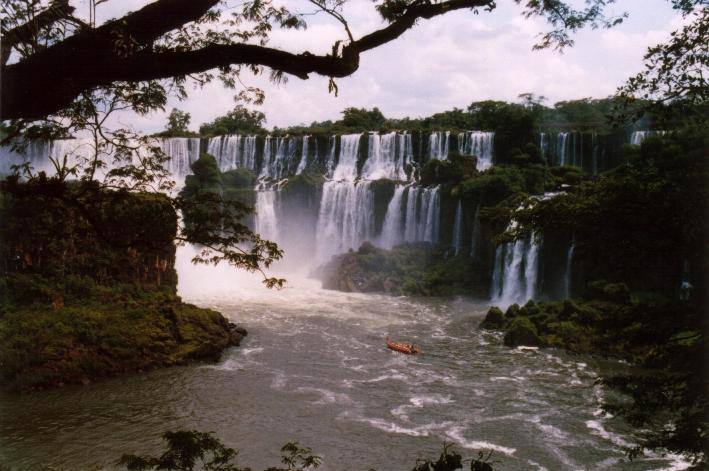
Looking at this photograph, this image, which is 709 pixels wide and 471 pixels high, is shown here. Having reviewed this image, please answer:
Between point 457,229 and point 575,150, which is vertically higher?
point 575,150

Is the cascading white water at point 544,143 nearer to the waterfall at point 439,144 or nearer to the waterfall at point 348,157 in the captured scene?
the waterfall at point 439,144

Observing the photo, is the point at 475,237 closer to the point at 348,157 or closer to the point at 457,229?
the point at 457,229

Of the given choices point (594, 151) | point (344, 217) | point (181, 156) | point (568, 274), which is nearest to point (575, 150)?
point (594, 151)

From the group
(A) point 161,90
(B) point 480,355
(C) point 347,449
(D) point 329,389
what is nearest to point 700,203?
(A) point 161,90

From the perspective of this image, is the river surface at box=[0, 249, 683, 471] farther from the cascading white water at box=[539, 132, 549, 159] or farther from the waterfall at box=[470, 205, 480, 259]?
the cascading white water at box=[539, 132, 549, 159]

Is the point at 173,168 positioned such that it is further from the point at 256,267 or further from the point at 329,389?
the point at 256,267

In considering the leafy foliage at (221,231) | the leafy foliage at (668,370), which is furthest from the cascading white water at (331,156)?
the leafy foliage at (668,370)

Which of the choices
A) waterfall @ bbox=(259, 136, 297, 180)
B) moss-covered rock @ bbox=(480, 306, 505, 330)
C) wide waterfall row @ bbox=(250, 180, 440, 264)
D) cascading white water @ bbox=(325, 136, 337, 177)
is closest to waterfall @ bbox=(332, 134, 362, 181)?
cascading white water @ bbox=(325, 136, 337, 177)
